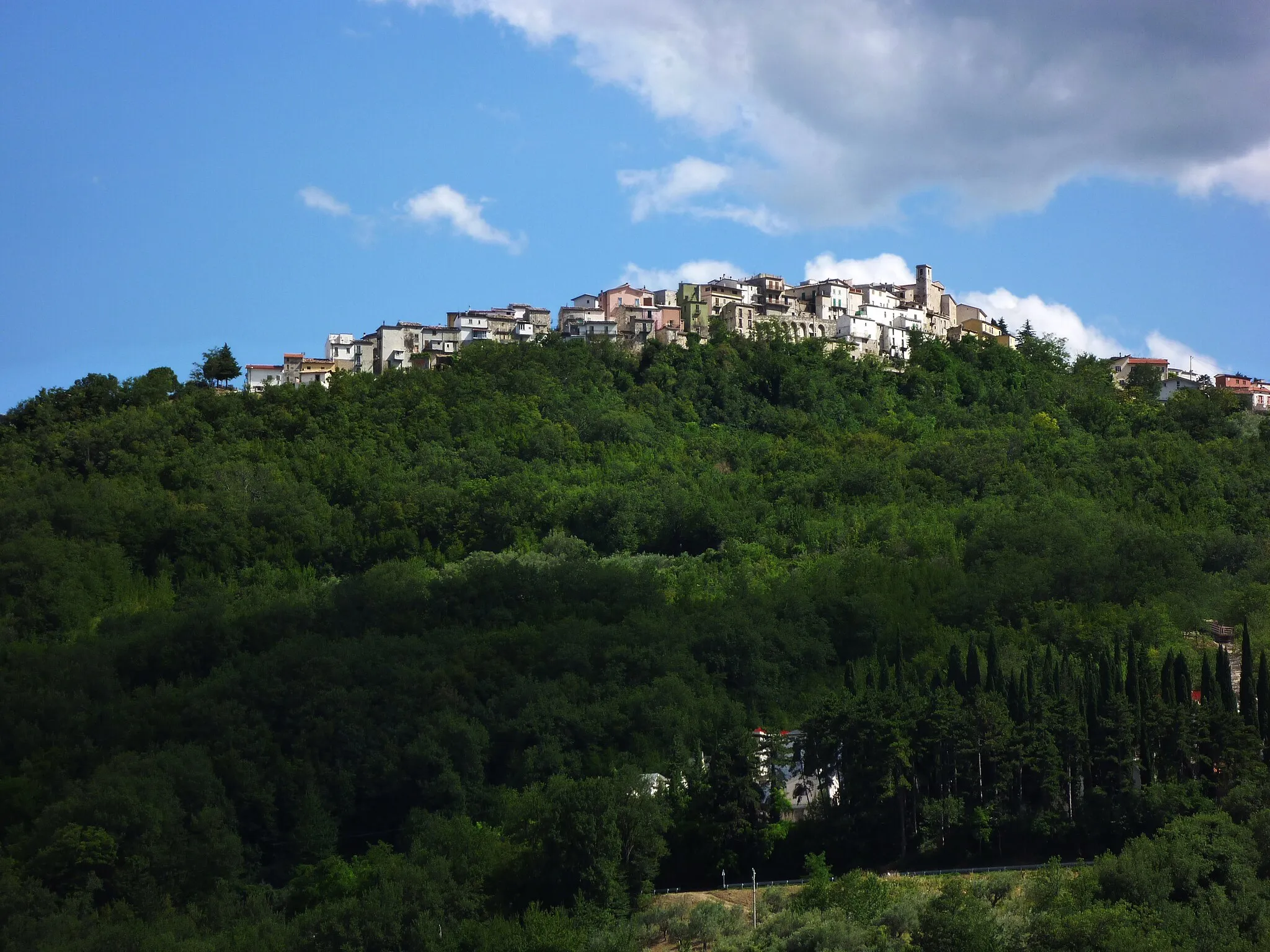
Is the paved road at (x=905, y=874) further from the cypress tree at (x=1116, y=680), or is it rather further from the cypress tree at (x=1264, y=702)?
the cypress tree at (x=1264, y=702)

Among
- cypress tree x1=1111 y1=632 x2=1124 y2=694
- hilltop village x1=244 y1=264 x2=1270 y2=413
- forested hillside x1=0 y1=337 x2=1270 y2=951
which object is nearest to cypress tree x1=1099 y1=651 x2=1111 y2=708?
cypress tree x1=1111 y1=632 x2=1124 y2=694

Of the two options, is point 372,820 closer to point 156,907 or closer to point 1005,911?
point 156,907

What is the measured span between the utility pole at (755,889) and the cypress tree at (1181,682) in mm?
11698

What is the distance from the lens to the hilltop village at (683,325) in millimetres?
95875

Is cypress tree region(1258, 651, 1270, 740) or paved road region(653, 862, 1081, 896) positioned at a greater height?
cypress tree region(1258, 651, 1270, 740)

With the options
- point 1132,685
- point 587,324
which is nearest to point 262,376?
point 587,324

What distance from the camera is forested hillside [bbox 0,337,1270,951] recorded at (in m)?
37.7

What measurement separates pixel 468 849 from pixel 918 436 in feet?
171

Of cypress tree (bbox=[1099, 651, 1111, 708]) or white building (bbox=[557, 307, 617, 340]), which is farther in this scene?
white building (bbox=[557, 307, 617, 340])

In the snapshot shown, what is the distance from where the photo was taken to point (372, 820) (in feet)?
154

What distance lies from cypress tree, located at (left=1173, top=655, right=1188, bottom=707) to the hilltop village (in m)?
53.1

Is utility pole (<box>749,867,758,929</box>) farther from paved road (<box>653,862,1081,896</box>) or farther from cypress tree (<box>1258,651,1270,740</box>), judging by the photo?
cypress tree (<box>1258,651,1270,740</box>)

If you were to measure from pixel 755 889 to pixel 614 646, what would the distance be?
1886cm

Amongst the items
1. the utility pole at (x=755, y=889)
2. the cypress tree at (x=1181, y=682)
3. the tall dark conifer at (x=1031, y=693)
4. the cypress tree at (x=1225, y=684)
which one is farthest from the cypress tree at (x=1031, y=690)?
the utility pole at (x=755, y=889)
